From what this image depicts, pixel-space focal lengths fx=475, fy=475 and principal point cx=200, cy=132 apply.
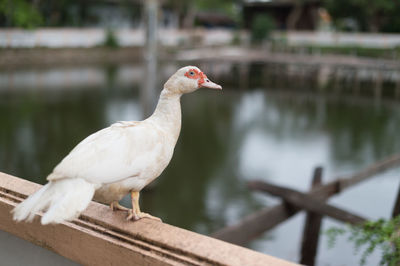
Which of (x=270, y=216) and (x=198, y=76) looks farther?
(x=270, y=216)

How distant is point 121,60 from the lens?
28.0 meters

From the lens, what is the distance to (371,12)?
79.2 ft

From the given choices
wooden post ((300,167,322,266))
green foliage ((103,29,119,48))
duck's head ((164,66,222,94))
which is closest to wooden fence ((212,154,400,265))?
wooden post ((300,167,322,266))

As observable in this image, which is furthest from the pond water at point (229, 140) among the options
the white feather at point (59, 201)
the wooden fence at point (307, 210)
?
the white feather at point (59, 201)

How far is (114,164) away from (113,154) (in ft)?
0.12

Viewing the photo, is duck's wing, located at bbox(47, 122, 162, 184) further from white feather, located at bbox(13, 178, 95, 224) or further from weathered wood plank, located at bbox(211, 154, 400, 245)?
weathered wood plank, located at bbox(211, 154, 400, 245)

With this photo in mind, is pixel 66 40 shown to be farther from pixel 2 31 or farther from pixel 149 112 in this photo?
pixel 149 112

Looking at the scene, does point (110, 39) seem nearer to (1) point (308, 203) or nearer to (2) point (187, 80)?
(1) point (308, 203)

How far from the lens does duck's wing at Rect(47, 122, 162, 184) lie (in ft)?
4.64

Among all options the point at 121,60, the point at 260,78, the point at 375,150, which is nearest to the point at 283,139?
the point at 375,150

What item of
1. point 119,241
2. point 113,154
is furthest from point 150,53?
point 119,241

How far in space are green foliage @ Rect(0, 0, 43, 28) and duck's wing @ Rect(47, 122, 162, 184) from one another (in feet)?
79.0

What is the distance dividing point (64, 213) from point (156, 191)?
702 centimetres

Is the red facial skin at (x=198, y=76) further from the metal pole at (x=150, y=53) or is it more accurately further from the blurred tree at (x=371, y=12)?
the blurred tree at (x=371, y=12)
